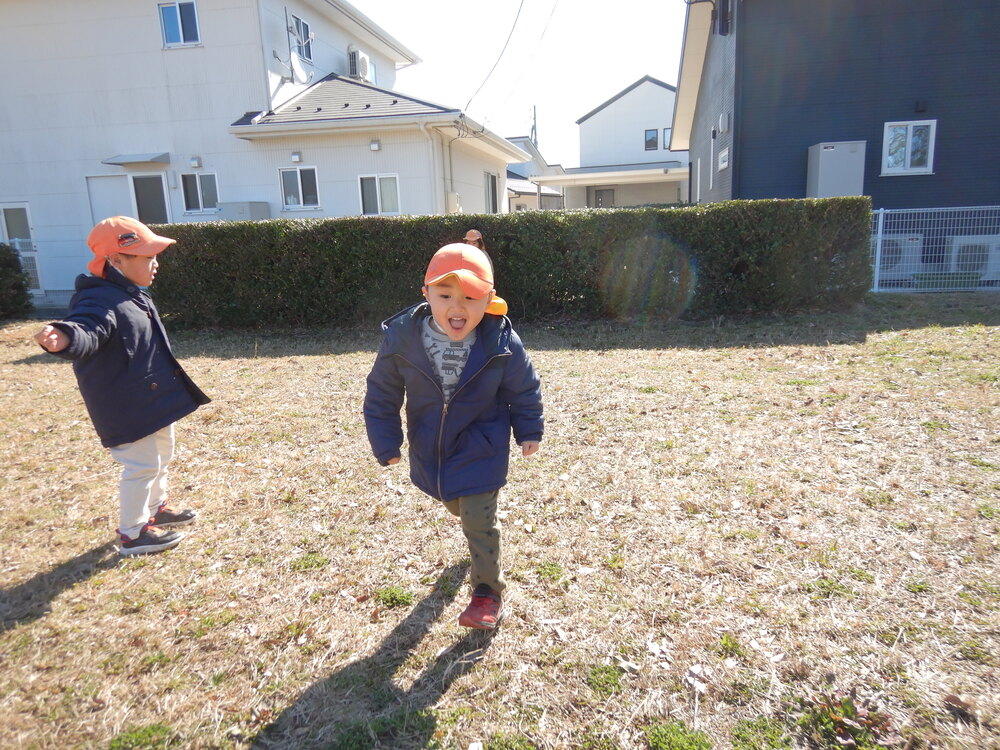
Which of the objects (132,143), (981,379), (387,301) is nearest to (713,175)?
(387,301)

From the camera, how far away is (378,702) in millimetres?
2455

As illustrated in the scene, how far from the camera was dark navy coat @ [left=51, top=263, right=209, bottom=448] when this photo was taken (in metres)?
3.15

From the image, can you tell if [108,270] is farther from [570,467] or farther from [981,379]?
[981,379]

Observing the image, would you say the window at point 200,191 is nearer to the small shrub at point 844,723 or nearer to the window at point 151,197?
the window at point 151,197

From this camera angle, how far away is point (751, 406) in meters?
5.74

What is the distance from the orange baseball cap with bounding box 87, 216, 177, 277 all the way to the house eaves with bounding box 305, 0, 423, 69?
1559 cm

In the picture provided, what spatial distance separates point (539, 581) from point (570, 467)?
1418mm

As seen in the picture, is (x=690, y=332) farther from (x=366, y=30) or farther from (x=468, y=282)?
(x=366, y=30)

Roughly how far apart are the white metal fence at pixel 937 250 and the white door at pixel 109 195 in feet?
53.1

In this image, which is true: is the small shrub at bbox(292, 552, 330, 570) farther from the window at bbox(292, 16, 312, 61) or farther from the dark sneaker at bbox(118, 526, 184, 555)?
the window at bbox(292, 16, 312, 61)

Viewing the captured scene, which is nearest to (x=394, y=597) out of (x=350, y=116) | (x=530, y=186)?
(x=350, y=116)

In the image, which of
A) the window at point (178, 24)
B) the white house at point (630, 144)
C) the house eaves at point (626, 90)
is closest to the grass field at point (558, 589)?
the window at point (178, 24)

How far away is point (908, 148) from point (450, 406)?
14870 millimetres

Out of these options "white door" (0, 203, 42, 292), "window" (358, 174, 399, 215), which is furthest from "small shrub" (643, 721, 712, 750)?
"white door" (0, 203, 42, 292)
